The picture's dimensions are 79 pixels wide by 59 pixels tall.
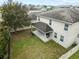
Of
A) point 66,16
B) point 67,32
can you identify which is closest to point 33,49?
point 67,32

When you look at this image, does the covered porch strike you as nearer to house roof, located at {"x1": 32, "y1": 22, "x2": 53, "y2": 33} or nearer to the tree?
house roof, located at {"x1": 32, "y1": 22, "x2": 53, "y2": 33}

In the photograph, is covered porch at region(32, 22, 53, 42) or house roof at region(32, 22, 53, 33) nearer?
covered porch at region(32, 22, 53, 42)

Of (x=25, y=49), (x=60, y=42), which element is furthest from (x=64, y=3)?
(x=25, y=49)

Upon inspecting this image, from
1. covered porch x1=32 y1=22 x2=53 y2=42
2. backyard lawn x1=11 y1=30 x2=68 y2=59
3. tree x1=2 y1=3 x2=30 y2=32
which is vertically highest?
tree x1=2 y1=3 x2=30 y2=32

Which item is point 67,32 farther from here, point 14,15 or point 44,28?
point 14,15

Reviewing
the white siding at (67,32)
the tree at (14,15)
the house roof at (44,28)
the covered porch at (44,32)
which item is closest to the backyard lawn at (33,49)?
the covered porch at (44,32)

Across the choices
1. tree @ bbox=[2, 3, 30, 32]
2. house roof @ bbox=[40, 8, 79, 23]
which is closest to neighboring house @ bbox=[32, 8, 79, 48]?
house roof @ bbox=[40, 8, 79, 23]
